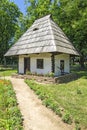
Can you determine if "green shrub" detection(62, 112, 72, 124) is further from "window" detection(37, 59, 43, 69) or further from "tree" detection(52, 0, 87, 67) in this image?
"tree" detection(52, 0, 87, 67)

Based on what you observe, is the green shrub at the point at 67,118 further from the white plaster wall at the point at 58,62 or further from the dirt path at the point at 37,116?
the white plaster wall at the point at 58,62

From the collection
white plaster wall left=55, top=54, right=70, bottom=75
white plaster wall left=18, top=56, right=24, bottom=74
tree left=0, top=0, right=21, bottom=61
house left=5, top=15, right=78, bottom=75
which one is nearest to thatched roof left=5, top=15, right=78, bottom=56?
house left=5, top=15, right=78, bottom=75

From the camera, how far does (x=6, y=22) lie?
49.6m

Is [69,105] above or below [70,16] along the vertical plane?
below

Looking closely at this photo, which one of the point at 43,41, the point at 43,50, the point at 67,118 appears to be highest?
the point at 43,41

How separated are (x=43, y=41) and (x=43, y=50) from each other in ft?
5.51

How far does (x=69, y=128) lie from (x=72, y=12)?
813 inches

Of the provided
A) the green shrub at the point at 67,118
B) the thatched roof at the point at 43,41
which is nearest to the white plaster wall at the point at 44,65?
the thatched roof at the point at 43,41

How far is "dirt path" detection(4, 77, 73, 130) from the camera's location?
8712 millimetres

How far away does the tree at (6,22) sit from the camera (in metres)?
48.9

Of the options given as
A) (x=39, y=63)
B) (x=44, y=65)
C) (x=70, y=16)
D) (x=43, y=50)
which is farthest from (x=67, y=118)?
(x=70, y=16)

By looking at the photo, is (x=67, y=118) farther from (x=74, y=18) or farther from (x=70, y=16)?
(x=70, y=16)

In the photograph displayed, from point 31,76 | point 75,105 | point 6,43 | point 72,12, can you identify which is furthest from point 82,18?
point 6,43

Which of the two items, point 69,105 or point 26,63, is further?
point 26,63
